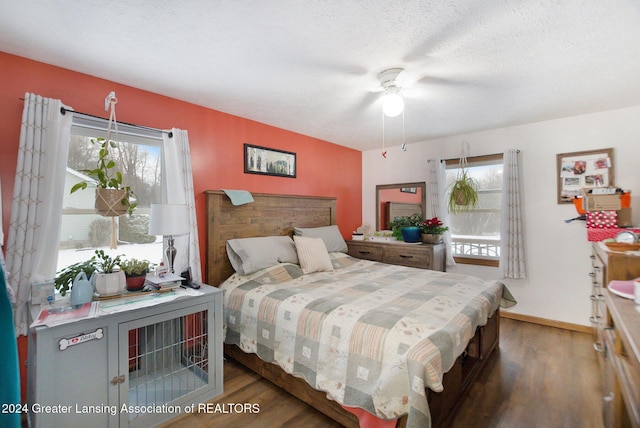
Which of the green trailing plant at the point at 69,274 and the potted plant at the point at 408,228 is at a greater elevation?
the potted plant at the point at 408,228

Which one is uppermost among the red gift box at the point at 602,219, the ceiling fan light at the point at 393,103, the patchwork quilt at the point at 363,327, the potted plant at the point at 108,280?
the ceiling fan light at the point at 393,103

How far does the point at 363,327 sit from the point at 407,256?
2.21 meters

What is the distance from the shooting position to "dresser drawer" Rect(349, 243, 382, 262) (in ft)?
13.0

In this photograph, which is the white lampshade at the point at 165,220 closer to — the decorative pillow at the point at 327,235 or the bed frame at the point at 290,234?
the bed frame at the point at 290,234

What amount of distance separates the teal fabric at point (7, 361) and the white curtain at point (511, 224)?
4.09 m

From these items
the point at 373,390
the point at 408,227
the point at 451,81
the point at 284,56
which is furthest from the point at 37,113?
the point at 408,227

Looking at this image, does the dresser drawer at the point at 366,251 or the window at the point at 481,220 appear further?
the dresser drawer at the point at 366,251

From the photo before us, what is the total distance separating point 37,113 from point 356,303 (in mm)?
2472

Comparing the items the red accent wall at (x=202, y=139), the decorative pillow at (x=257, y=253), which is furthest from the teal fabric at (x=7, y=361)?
the decorative pillow at (x=257, y=253)

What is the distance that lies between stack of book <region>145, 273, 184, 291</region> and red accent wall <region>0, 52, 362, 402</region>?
0.62 m

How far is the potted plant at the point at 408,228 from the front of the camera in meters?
3.84

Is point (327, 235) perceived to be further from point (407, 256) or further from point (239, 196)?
point (239, 196)

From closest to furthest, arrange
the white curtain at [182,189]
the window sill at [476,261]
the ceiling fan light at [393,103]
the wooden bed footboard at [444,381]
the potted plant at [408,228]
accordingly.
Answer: the wooden bed footboard at [444,381] < the ceiling fan light at [393,103] < the white curtain at [182,189] < the window sill at [476,261] < the potted plant at [408,228]

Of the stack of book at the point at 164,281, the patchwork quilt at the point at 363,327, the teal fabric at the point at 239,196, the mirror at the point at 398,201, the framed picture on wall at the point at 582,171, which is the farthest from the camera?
the mirror at the point at 398,201
